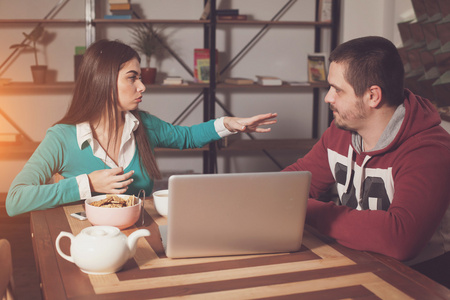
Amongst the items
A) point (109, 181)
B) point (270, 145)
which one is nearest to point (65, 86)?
point (270, 145)

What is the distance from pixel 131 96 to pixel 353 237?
1034mm

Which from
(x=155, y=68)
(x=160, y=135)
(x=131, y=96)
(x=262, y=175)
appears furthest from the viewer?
(x=155, y=68)

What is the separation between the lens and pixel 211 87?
379 cm

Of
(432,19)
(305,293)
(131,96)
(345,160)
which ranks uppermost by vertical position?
(432,19)

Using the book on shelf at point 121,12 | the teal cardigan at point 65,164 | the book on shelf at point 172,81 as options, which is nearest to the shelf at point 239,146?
the book on shelf at point 172,81

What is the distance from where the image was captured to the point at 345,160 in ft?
5.57

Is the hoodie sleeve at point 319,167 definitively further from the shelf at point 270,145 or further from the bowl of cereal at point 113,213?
the shelf at point 270,145

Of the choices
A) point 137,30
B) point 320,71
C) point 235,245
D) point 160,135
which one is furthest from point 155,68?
point 235,245

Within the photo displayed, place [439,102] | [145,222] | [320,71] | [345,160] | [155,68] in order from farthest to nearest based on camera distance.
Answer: [320,71], [155,68], [439,102], [345,160], [145,222]

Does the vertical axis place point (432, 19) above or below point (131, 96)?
above

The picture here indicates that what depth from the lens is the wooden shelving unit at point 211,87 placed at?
3668 mm

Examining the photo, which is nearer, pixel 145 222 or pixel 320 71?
pixel 145 222

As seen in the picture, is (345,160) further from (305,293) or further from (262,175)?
A: (305,293)

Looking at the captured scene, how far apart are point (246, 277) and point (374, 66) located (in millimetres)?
810
